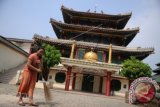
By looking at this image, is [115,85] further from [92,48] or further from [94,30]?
[94,30]

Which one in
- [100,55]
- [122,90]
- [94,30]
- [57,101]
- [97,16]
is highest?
[97,16]

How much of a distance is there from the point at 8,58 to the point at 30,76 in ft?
62.1

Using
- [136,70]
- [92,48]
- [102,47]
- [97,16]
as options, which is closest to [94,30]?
[97,16]

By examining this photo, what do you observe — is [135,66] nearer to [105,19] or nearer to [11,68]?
[105,19]

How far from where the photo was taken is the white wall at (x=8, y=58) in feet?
78.1

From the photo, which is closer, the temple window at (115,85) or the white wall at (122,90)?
the white wall at (122,90)

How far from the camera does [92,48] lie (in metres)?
30.1

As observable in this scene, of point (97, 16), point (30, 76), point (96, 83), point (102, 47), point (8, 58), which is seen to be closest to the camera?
point (30, 76)

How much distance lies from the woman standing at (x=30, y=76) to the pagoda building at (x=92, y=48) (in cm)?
1959

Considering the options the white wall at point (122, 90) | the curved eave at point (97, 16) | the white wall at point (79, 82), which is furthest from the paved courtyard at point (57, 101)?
the curved eave at point (97, 16)

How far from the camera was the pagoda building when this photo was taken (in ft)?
98.5

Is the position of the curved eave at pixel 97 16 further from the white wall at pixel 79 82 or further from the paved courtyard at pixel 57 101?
the paved courtyard at pixel 57 101

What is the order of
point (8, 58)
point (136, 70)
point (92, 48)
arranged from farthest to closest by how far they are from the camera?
point (92, 48)
point (8, 58)
point (136, 70)

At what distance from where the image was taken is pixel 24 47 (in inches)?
1388
